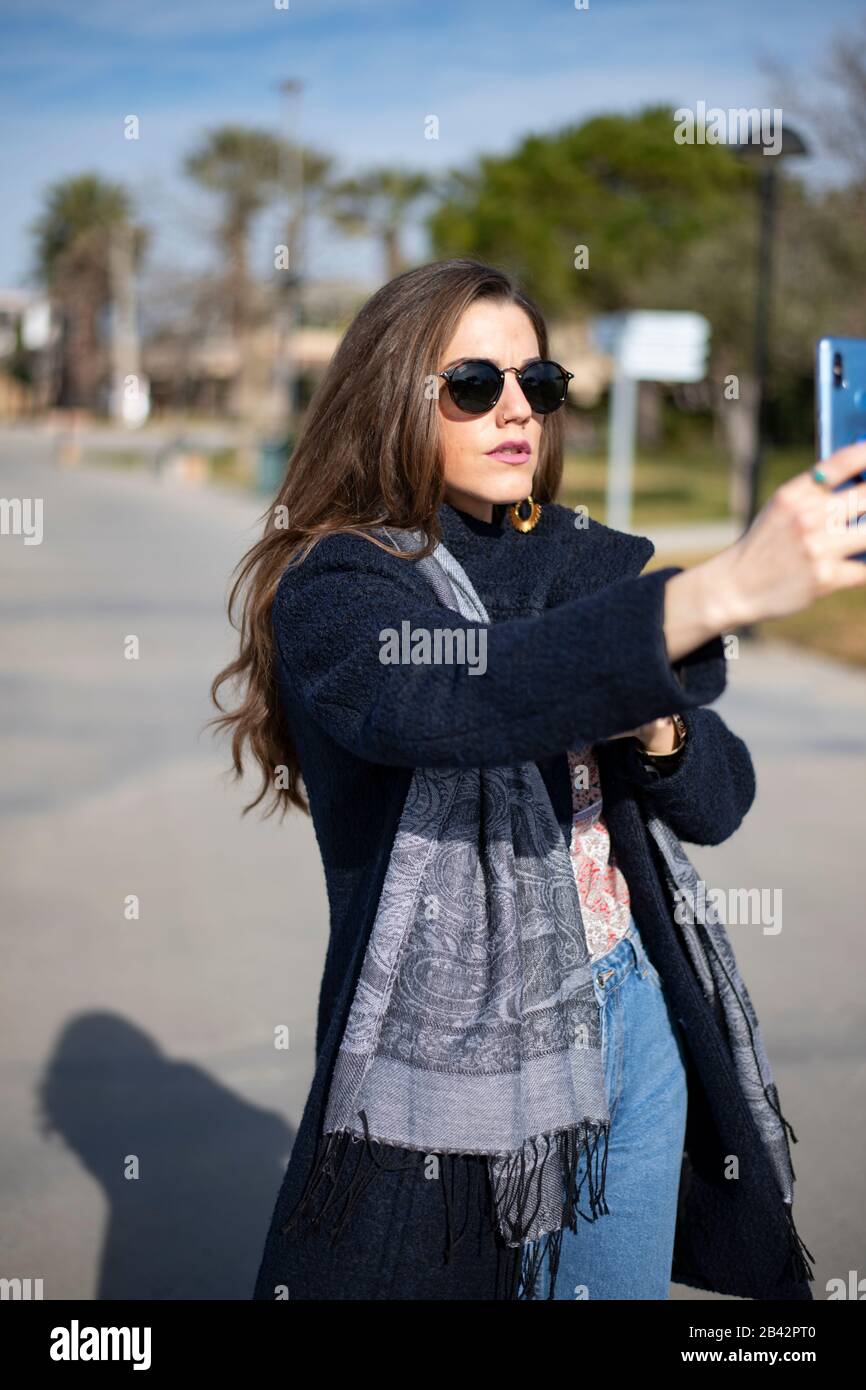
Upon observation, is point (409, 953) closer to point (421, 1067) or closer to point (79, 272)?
point (421, 1067)

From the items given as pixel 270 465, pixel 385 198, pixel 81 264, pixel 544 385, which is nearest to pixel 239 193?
pixel 385 198

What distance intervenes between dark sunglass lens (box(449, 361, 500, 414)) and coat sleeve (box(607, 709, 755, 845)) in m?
0.47

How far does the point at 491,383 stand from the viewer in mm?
1969

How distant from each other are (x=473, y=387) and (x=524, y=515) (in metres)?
0.20

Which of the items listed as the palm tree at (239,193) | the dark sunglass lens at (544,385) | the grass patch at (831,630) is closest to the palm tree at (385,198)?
the palm tree at (239,193)

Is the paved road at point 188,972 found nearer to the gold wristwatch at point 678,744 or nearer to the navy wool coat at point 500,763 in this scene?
the navy wool coat at point 500,763

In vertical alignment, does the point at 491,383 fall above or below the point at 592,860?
above

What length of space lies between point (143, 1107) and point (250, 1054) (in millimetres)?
422

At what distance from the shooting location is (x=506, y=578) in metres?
2.00

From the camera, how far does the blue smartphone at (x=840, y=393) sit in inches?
54.2

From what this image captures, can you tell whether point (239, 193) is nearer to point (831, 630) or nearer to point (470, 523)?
point (831, 630)

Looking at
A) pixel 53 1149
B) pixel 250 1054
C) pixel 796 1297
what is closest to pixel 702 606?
pixel 796 1297

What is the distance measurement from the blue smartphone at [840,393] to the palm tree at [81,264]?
197 ft

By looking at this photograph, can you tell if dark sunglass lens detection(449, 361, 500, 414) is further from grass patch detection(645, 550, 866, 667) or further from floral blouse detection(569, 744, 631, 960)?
grass patch detection(645, 550, 866, 667)
